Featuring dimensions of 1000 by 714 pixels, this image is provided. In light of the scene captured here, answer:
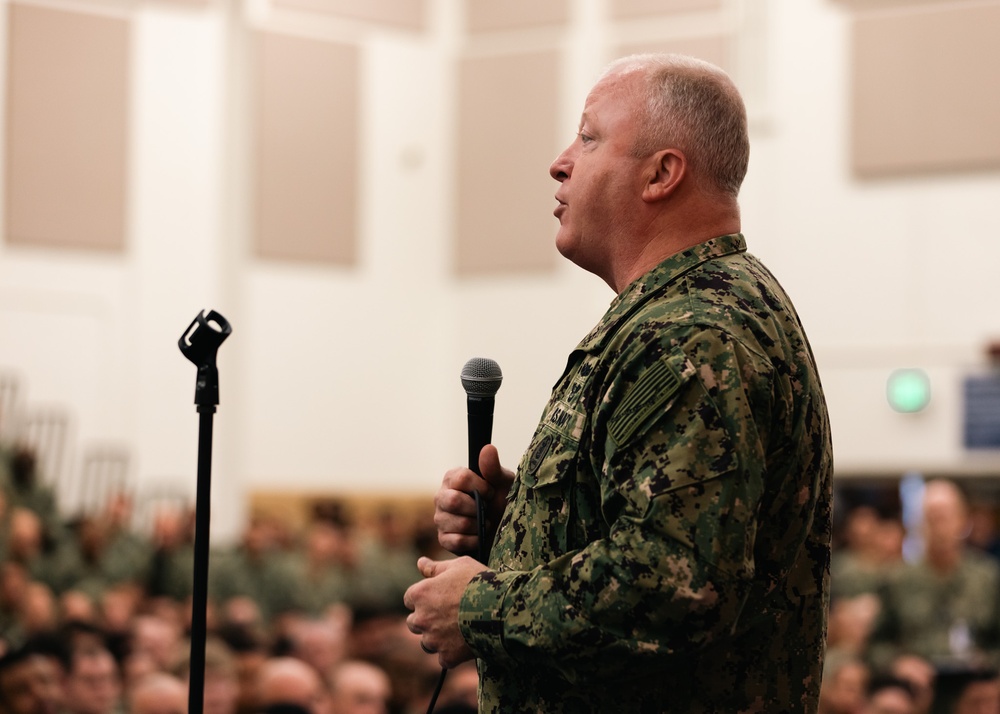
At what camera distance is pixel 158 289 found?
8.84 m

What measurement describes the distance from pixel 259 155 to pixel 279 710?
6.00 m

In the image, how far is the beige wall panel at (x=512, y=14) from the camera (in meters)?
9.82

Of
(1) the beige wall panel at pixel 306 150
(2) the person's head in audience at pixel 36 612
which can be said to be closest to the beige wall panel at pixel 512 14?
(1) the beige wall panel at pixel 306 150

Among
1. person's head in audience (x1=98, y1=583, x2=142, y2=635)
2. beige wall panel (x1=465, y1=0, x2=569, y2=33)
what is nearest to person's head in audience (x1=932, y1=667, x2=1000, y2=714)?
person's head in audience (x1=98, y1=583, x2=142, y2=635)

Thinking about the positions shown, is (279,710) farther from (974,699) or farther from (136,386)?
(136,386)

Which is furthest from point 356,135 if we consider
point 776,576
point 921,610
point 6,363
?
point 776,576

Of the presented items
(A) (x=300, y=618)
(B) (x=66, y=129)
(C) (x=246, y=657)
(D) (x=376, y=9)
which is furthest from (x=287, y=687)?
(D) (x=376, y=9)

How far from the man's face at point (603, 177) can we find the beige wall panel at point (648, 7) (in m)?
8.10

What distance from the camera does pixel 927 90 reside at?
8.30 m

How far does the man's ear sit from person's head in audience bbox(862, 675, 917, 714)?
145 inches

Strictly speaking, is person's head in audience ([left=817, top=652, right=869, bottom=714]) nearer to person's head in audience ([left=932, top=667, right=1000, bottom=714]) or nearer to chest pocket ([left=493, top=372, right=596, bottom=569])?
person's head in audience ([left=932, top=667, right=1000, bottom=714])

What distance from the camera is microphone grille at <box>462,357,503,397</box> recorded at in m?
1.66

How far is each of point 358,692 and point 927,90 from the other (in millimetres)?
5505

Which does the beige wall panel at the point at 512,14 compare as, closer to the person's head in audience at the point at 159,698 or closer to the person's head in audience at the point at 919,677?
the person's head in audience at the point at 919,677
